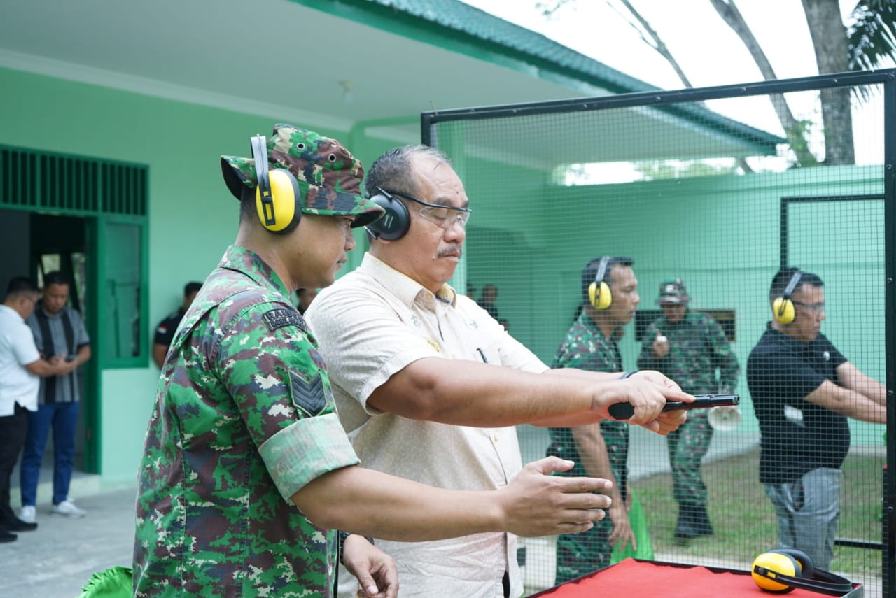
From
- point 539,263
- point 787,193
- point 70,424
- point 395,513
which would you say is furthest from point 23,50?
point 395,513

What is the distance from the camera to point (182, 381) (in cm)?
176

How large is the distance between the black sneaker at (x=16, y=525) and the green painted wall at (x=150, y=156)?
4.94 ft

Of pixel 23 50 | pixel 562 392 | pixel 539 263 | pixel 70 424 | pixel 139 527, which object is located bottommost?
pixel 70 424

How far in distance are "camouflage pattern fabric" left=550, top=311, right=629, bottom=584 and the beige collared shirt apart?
7.63 feet

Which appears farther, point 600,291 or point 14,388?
point 14,388

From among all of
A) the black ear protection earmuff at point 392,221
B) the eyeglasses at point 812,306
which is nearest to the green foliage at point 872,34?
the eyeglasses at point 812,306

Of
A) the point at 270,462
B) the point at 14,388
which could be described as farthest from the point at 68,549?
the point at 270,462

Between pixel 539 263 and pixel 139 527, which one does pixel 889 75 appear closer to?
pixel 539 263

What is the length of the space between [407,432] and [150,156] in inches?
297

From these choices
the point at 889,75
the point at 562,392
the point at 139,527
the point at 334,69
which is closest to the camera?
the point at 139,527

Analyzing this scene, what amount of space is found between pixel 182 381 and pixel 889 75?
2.72 m

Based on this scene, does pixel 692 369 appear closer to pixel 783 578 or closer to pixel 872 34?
pixel 783 578

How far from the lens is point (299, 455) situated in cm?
165

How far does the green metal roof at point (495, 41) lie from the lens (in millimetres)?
6344
